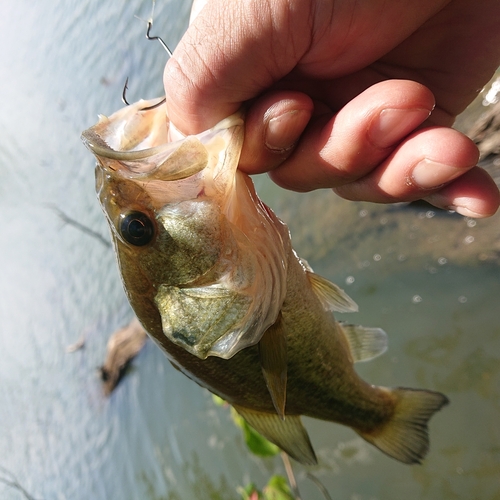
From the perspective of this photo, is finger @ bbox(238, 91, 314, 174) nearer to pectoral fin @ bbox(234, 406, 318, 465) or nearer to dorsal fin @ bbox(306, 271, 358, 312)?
dorsal fin @ bbox(306, 271, 358, 312)

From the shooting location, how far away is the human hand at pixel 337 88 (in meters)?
1.13

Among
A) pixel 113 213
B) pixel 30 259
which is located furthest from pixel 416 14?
pixel 30 259

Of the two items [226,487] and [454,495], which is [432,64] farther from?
[226,487]

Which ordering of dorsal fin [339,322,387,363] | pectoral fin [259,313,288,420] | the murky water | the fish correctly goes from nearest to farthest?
the fish, pectoral fin [259,313,288,420], dorsal fin [339,322,387,363], the murky water

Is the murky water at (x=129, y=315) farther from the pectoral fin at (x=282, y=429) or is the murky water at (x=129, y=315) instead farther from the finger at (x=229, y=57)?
the finger at (x=229, y=57)

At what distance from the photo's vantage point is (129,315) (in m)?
6.96

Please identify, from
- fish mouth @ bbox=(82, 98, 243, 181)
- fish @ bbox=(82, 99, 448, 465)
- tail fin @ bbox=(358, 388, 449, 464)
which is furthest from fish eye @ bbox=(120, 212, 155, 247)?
tail fin @ bbox=(358, 388, 449, 464)

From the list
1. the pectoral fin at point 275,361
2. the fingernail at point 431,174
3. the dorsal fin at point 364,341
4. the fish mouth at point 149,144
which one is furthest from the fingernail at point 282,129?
the dorsal fin at point 364,341

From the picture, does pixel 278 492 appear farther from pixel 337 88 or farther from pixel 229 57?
pixel 229 57

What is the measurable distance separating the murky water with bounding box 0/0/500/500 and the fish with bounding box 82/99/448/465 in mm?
2034

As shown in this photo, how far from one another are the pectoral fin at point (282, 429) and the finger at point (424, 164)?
3.22 feet

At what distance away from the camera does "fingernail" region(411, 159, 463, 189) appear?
112 centimetres

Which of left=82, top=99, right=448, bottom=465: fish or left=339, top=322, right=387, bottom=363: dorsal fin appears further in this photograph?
left=339, top=322, right=387, bottom=363: dorsal fin

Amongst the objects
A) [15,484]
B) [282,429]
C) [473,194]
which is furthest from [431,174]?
[15,484]
